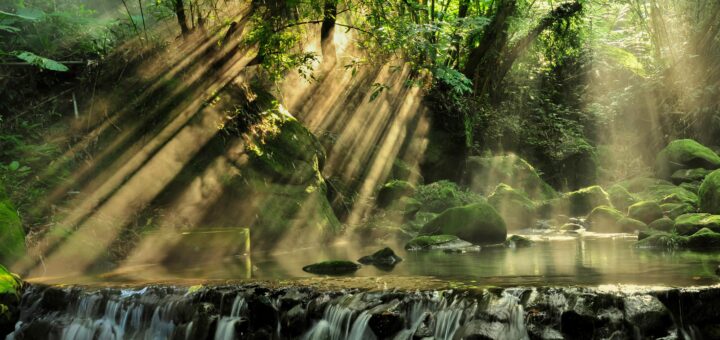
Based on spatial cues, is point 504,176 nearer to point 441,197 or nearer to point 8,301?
point 441,197

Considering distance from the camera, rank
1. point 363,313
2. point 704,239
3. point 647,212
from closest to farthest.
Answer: point 363,313
point 704,239
point 647,212

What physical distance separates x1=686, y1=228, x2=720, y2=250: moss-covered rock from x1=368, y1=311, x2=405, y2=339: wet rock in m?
6.36

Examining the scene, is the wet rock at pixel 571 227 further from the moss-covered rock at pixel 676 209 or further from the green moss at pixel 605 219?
the moss-covered rock at pixel 676 209

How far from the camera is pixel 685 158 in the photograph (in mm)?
21047

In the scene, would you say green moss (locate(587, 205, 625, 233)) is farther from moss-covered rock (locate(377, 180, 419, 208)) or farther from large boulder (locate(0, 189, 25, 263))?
large boulder (locate(0, 189, 25, 263))

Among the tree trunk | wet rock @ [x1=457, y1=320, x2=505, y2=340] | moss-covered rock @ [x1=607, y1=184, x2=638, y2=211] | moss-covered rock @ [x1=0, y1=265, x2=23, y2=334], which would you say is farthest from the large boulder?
moss-covered rock @ [x1=607, y1=184, x2=638, y2=211]

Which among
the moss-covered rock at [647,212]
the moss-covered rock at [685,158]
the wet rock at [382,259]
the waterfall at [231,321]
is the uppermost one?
the moss-covered rock at [685,158]

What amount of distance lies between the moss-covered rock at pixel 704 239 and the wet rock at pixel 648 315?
512cm

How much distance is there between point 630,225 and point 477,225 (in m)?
4.30

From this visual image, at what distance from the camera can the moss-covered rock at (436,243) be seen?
12.2m

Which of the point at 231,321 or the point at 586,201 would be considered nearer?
the point at 231,321

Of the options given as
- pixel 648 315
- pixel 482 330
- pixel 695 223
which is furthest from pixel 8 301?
pixel 695 223

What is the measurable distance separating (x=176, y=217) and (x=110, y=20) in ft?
15.4

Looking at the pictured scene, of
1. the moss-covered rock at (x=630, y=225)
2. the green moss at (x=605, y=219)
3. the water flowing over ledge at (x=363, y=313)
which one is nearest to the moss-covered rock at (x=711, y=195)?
the moss-covered rock at (x=630, y=225)
